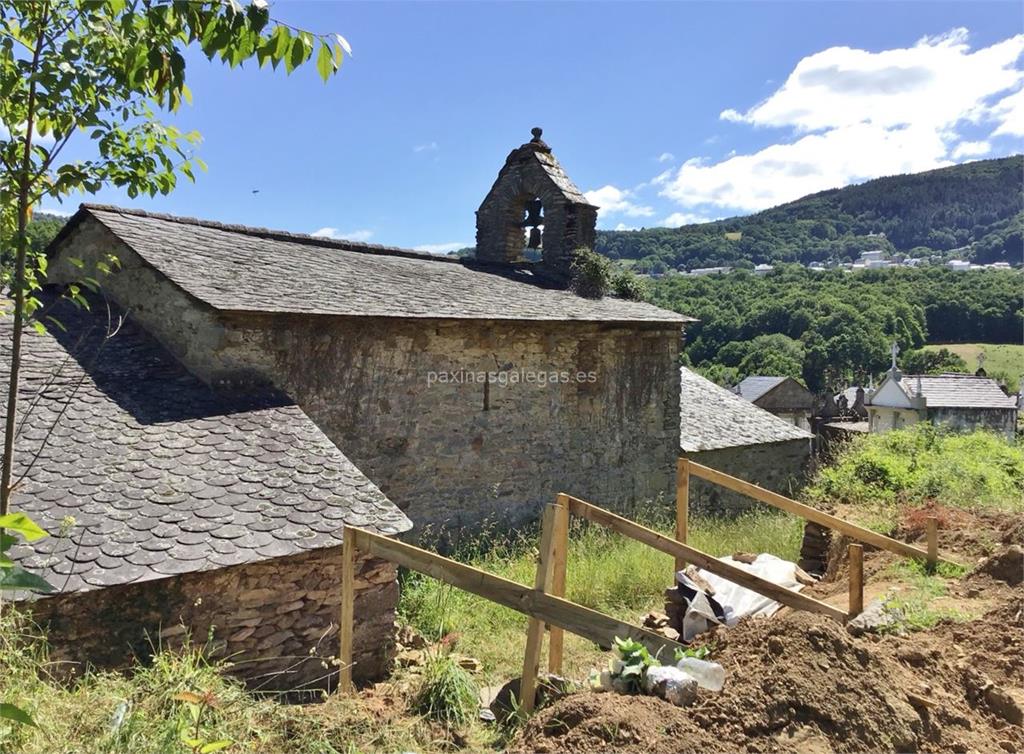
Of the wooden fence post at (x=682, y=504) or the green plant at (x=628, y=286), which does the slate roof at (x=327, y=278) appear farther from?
the wooden fence post at (x=682, y=504)

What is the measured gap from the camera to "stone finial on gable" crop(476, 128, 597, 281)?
12805mm

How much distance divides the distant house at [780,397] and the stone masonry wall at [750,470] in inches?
1009

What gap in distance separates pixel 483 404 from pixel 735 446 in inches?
248

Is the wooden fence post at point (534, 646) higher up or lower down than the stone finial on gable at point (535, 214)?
lower down

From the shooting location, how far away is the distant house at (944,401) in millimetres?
26422

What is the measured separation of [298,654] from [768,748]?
3.48 metres

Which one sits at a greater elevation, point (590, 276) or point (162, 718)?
point (590, 276)

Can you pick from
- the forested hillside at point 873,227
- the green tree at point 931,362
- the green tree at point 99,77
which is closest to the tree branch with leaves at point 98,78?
the green tree at point 99,77

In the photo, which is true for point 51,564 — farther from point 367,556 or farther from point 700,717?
point 700,717

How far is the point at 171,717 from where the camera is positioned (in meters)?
3.09

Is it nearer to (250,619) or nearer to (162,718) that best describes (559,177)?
(250,619)

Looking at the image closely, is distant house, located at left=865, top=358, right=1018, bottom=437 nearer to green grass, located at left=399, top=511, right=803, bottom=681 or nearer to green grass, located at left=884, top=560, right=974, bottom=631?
green grass, located at left=399, top=511, right=803, bottom=681

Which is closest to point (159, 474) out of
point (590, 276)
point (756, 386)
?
point (590, 276)

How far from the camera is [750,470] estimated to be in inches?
537
